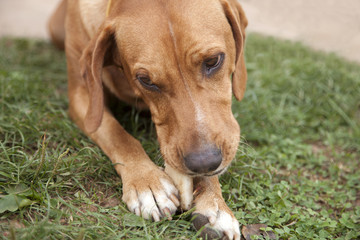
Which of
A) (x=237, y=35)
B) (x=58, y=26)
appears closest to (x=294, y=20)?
(x=58, y=26)

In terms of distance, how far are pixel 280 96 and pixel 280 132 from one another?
729mm

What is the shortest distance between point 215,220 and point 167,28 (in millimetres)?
1326

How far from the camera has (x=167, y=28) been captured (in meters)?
2.71

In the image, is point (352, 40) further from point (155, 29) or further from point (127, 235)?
point (127, 235)

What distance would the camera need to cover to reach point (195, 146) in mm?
2582

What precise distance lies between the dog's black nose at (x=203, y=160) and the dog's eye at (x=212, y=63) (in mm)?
590

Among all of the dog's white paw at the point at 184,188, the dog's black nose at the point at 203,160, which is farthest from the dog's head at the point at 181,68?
the dog's white paw at the point at 184,188

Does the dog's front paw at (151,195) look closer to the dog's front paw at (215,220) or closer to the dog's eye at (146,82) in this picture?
the dog's front paw at (215,220)

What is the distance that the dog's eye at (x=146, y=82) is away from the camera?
2.85 meters

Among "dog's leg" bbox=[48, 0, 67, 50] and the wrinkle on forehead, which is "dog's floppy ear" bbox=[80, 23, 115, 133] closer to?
the wrinkle on forehead

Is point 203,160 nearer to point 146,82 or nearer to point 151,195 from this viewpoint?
point 151,195

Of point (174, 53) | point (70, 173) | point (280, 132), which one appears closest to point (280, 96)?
point (280, 132)

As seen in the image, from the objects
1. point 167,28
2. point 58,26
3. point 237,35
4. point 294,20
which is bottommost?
point 294,20

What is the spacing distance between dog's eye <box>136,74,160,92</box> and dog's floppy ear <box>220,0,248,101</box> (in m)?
0.80
